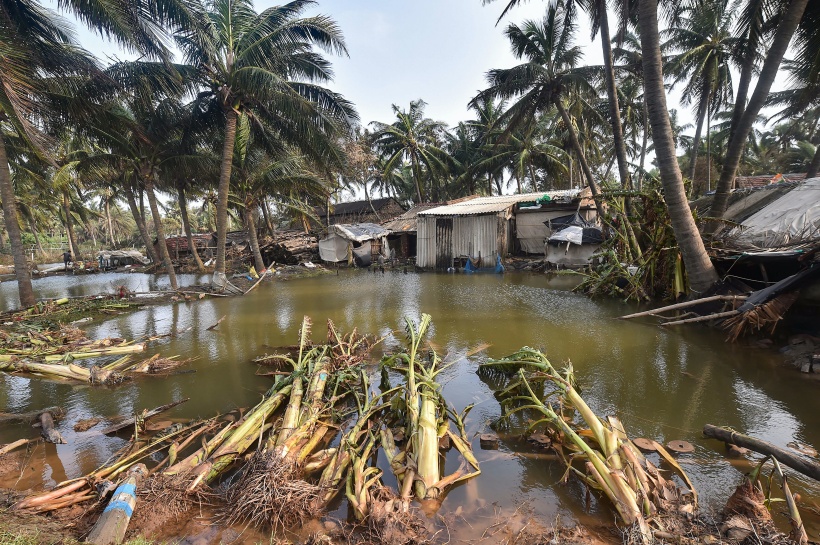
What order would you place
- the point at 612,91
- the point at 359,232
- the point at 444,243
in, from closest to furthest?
1. the point at 612,91
2. the point at 444,243
3. the point at 359,232

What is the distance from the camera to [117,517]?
2.45 metres

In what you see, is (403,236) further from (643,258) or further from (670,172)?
(670,172)

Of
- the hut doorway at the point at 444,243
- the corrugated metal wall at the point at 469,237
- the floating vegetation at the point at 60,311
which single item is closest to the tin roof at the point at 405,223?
the corrugated metal wall at the point at 469,237

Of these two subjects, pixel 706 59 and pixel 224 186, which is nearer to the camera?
pixel 224 186

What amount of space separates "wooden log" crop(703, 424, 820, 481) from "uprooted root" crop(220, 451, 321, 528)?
10.3ft

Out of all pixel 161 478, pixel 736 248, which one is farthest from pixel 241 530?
pixel 736 248

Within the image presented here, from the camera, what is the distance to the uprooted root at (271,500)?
8.63 ft

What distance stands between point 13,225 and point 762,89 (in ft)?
60.4

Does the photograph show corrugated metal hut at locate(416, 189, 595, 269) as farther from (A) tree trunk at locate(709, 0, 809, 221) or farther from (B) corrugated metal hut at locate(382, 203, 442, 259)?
(A) tree trunk at locate(709, 0, 809, 221)

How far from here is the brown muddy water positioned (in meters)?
3.00

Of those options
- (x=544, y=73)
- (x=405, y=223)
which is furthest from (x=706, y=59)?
(x=405, y=223)

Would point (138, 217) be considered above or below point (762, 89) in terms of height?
below

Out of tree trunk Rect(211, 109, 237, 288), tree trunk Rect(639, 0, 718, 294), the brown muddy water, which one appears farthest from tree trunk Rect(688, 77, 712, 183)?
tree trunk Rect(211, 109, 237, 288)

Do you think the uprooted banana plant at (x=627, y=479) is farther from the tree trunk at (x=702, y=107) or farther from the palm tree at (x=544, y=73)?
the tree trunk at (x=702, y=107)
